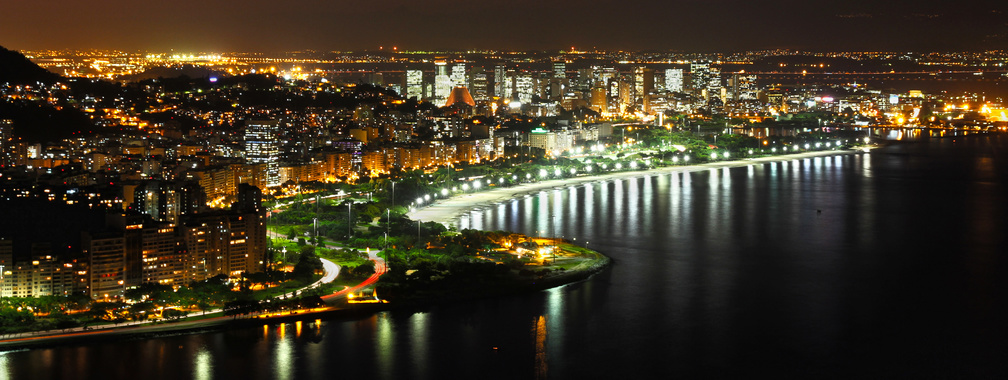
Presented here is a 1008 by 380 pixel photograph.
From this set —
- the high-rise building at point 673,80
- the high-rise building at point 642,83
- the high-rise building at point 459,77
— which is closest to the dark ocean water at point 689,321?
the high-rise building at point 459,77

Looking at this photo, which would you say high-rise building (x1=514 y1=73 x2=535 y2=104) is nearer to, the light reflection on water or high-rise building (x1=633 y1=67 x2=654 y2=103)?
high-rise building (x1=633 y1=67 x2=654 y2=103)

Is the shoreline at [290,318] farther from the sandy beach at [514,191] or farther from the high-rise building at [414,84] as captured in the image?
the high-rise building at [414,84]

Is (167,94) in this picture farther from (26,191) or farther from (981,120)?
(981,120)

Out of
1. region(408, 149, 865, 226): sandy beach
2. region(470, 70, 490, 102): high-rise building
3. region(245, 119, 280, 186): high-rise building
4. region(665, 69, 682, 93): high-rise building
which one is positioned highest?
region(665, 69, 682, 93): high-rise building

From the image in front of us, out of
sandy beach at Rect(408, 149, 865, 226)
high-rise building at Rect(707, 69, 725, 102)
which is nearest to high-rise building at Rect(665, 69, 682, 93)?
high-rise building at Rect(707, 69, 725, 102)

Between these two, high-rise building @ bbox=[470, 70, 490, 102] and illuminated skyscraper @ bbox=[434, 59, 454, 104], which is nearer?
illuminated skyscraper @ bbox=[434, 59, 454, 104]
